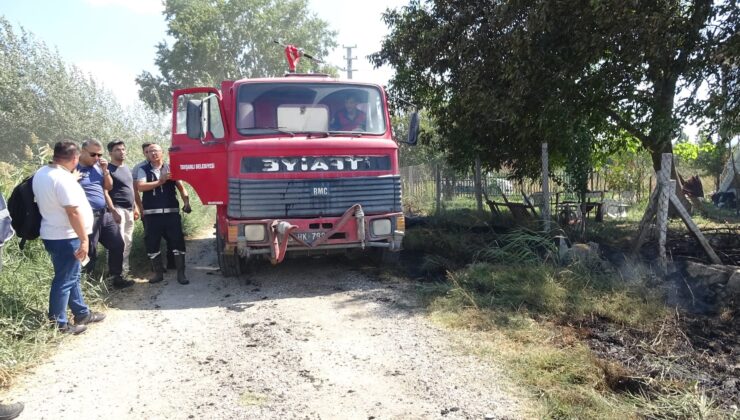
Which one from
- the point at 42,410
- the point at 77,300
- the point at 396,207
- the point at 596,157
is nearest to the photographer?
the point at 42,410

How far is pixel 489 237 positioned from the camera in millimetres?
8211

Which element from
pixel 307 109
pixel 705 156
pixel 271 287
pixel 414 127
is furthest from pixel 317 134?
pixel 705 156

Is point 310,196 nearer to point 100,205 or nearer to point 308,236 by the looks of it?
point 308,236

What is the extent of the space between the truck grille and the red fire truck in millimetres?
11

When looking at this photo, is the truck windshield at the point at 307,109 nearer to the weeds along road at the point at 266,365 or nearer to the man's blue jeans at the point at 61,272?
the weeds along road at the point at 266,365

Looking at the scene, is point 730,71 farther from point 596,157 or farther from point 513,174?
point 513,174

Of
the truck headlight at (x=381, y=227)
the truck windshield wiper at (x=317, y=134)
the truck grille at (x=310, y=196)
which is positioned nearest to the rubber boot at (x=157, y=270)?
the truck grille at (x=310, y=196)

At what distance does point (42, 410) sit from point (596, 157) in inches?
400

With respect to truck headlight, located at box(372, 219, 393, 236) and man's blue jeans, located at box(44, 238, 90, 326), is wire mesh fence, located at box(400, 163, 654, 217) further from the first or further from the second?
man's blue jeans, located at box(44, 238, 90, 326)

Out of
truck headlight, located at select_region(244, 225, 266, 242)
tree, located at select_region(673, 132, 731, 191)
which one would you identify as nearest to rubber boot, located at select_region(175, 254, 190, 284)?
truck headlight, located at select_region(244, 225, 266, 242)

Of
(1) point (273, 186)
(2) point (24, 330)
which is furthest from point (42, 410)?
(1) point (273, 186)

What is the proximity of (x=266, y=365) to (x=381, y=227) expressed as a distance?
253 cm

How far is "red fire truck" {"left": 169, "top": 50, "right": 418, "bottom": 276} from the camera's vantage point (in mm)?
5512

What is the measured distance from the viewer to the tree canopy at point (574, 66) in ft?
23.3
